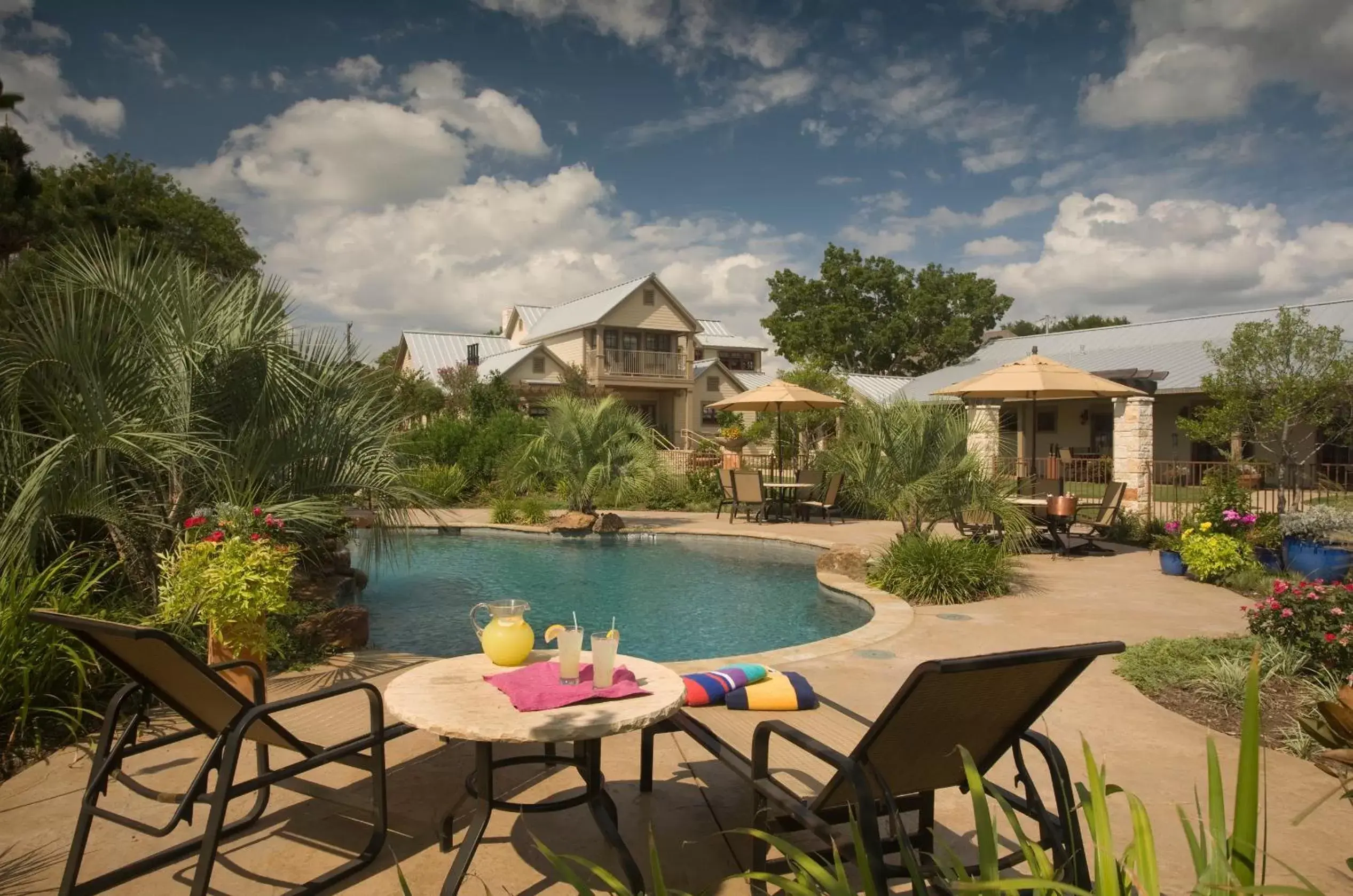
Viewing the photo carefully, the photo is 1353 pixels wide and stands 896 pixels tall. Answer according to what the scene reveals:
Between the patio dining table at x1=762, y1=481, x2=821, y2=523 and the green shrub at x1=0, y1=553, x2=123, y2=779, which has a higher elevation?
the patio dining table at x1=762, y1=481, x2=821, y2=523

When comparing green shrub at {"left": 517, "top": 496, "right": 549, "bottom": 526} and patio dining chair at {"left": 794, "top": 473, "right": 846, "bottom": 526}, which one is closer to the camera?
patio dining chair at {"left": 794, "top": 473, "right": 846, "bottom": 526}

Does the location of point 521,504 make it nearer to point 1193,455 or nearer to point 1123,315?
point 1193,455

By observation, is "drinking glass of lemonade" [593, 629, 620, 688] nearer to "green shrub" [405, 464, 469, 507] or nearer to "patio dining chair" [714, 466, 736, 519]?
"patio dining chair" [714, 466, 736, 519]

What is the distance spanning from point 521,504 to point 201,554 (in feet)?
33.3

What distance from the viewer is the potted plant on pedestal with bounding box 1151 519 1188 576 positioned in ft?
29.0

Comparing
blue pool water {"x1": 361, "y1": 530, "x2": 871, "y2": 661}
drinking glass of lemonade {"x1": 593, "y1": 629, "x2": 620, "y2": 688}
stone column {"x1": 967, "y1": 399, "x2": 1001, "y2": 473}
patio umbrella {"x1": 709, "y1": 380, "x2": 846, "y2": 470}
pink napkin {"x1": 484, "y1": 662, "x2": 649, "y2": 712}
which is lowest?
blue pool water {"x1": 361, "y1": 530, "x2": 871, "y2": 661}

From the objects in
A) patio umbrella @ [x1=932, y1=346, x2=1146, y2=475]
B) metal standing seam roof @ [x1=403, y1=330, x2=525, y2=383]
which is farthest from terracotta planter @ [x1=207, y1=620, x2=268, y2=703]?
metal standing seam roof @ [x1=403, y1=330, x2=525, y2=383]

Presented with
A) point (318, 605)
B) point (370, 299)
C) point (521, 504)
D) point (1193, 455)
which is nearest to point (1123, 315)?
point (1193, 455)

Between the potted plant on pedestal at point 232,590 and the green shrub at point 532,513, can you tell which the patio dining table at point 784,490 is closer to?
the green shrub at point 532,513

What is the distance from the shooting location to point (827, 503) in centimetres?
1391

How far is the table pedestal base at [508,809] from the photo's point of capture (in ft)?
7.48

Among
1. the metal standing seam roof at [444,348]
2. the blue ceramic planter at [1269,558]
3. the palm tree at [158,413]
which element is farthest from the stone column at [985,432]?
the metal standing seam roof at [444,348]

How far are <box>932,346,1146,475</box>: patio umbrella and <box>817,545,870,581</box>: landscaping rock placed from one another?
349 cm

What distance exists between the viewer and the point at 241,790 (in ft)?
7.71
